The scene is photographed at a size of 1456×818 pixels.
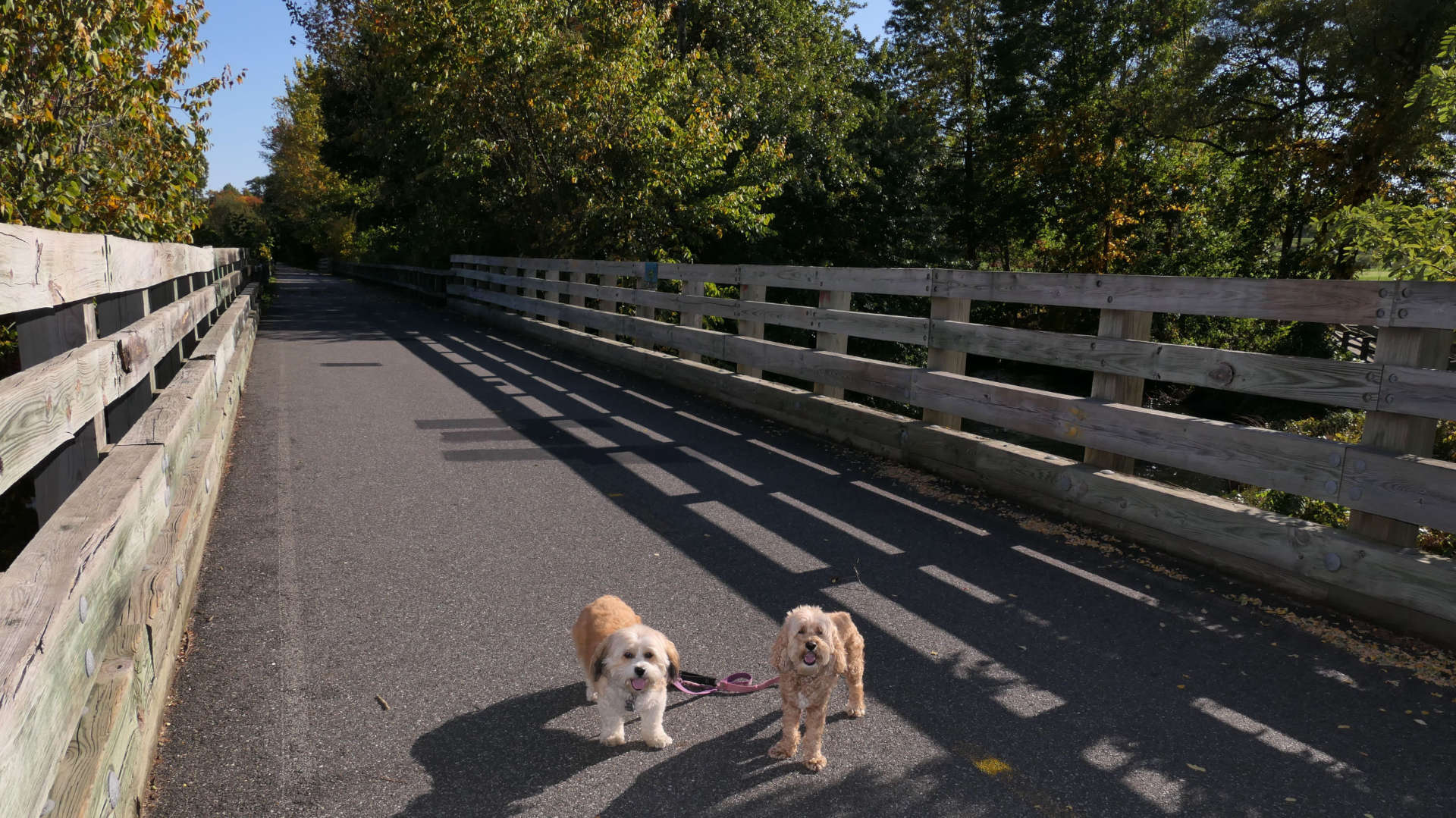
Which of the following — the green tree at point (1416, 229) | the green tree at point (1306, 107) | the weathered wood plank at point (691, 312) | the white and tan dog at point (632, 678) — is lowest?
the white and tan dog at point (632, 678)

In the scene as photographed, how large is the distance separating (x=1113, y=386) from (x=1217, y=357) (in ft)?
2.46

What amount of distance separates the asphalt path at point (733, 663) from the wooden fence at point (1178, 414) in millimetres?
290

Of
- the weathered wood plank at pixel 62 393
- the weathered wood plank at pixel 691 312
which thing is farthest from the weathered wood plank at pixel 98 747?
the weathered wood plank at pixel 691 312

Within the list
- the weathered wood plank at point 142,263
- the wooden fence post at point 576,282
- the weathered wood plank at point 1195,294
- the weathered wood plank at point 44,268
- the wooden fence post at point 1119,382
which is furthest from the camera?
the wooden fence post at point 576,282

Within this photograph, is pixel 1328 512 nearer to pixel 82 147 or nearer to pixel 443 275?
pixel 82 147

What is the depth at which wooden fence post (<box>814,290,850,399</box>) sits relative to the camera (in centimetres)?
841

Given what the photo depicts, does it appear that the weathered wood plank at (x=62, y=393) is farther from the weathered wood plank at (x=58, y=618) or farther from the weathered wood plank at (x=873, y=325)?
the weathered wood plank at (x=873, y=325)

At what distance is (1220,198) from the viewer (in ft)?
93.2

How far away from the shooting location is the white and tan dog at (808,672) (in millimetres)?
3145

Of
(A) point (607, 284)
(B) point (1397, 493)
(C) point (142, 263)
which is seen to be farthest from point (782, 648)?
(A) point (607, 284)

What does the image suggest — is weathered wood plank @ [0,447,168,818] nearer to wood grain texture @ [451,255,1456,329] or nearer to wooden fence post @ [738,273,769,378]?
wood grain texture @ [451,255,1456,329]

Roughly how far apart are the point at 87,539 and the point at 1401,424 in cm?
510

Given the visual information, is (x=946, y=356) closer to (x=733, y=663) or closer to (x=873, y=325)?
(x=873, y=325)

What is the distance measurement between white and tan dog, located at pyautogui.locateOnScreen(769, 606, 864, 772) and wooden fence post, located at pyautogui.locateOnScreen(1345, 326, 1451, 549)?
2816 millimetres
